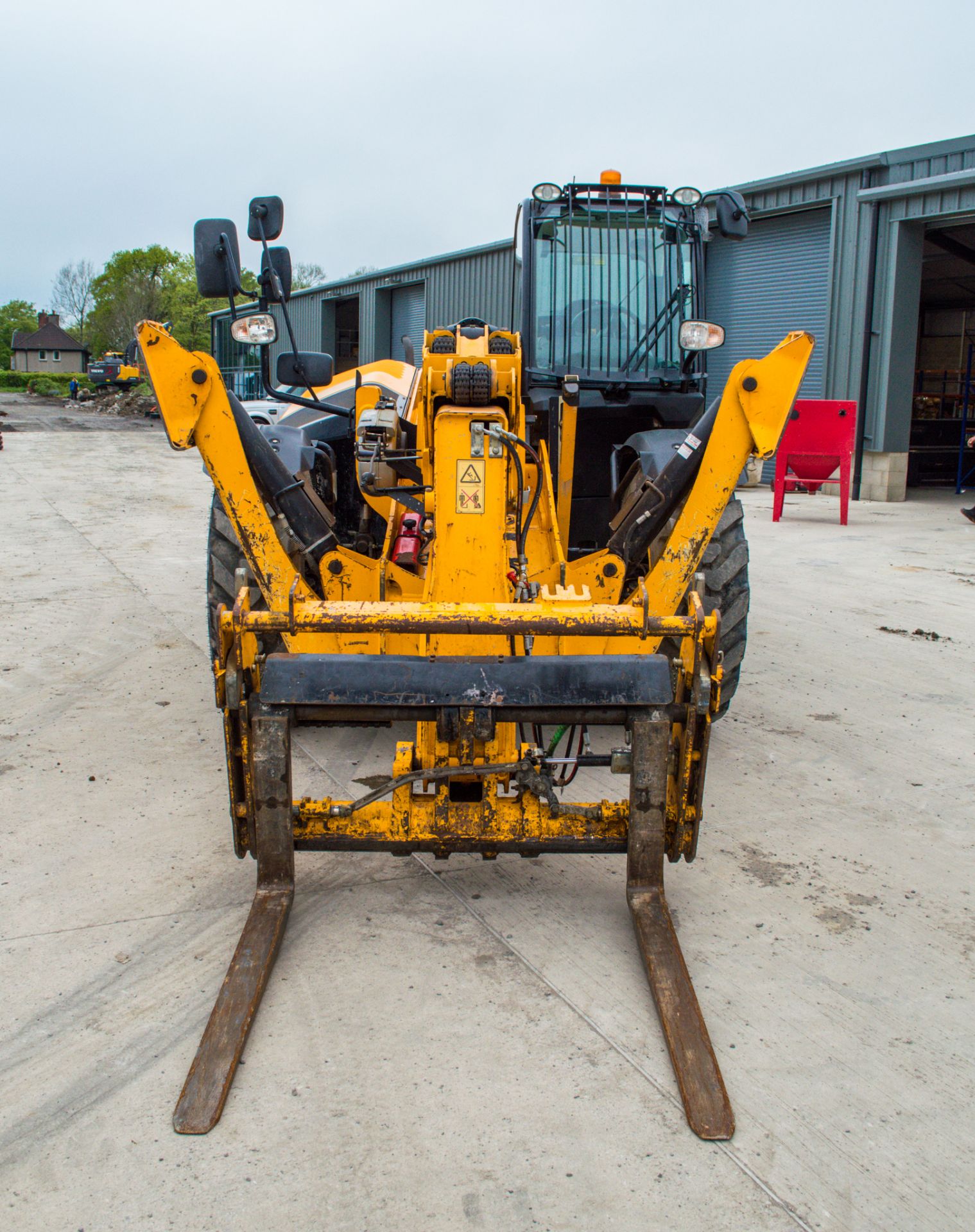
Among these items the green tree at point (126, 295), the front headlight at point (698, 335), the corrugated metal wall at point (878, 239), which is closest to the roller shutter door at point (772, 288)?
the corrugated metal wall at point (878, 239)

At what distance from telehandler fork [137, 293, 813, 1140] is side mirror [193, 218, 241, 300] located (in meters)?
0.02

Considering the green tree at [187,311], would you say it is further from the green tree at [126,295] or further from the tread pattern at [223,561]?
the tread pattern at [223,561]

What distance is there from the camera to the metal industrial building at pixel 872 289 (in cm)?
1532

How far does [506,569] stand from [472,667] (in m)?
0.80

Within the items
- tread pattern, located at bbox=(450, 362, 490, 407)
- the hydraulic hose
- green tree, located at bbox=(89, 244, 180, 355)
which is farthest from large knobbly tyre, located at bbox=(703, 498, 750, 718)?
green tree, located at bbox=(89, 244, 180, 355)

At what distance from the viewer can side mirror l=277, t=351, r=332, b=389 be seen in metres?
4.66

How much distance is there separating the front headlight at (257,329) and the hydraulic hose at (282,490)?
0.23 m

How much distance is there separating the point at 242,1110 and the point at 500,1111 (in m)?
0.64

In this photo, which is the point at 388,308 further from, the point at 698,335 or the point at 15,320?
the point at 15,320

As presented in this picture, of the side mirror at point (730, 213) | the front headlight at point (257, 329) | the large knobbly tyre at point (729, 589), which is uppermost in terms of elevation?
the side mirror at point (730, 213)

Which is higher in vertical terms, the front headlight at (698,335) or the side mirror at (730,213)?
the side mirror at (730,213)

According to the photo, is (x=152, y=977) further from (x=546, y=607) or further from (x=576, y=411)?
(x=576, y=411)

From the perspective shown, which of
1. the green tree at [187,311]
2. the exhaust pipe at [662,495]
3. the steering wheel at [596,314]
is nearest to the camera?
the exhaust pipe at [662,495]

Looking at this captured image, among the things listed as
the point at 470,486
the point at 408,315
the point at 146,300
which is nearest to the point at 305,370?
the point at 470,486
